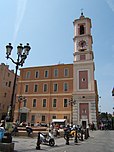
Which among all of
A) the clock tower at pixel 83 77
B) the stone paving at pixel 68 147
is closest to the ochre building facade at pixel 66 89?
the clock tower at pixel 83 77

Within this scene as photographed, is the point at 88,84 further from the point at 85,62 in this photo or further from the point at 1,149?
the point at 1,149

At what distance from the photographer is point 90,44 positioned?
45.3m

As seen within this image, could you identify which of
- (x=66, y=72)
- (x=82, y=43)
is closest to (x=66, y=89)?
(x=66, y=72)

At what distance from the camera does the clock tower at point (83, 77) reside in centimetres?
3928

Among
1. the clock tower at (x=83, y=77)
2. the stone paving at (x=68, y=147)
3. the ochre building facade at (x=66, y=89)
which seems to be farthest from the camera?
the ochre building facade at (x=66, y=89)

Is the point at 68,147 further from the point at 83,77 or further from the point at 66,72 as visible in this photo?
the point at 66,72

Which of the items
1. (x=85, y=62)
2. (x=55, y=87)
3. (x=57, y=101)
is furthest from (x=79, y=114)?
(x=85, y=62)

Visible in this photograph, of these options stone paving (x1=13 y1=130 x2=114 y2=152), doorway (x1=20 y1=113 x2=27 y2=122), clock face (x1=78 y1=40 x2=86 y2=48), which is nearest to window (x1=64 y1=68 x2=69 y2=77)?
clock face (x1=78 y1=40 x2=86 y2=48)

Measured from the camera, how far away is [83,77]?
138ft

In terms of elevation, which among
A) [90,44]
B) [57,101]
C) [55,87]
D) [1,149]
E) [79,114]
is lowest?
[1,149]

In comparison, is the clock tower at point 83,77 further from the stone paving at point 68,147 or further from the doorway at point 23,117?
the stone paving at point 68,147

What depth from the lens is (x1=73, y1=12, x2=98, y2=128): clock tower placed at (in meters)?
39.3

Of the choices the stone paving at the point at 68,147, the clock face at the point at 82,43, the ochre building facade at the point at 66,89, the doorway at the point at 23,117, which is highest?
the clock face at the point at 82,43

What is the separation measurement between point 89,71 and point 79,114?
10.3m
